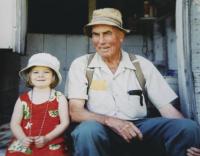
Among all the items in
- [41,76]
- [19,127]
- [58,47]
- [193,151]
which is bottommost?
[193,151]

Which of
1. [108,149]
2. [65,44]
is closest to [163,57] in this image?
[65,44]

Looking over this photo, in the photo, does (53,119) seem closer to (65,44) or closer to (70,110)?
(70,110)

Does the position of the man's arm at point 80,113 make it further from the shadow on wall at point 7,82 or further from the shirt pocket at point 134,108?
the shadow on wall at point 7,82

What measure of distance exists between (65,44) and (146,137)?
2.81 metres

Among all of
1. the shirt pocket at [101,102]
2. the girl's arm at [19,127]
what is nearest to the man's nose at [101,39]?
the shirt pocket at [101,102]

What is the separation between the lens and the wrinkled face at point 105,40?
11.4ft

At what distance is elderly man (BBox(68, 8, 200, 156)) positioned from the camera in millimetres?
3012

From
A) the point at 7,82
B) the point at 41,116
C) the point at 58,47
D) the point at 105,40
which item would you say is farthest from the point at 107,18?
the point at 58,47

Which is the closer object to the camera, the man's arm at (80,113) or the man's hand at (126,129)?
the man's hand at (126,129)

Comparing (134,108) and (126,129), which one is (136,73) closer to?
(134,108)

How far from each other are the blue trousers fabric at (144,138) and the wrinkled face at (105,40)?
69 centimetres

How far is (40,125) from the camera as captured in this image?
317 cm

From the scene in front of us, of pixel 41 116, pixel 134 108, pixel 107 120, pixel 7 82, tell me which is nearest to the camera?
pixel 107 120

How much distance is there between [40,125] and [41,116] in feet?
0.25
